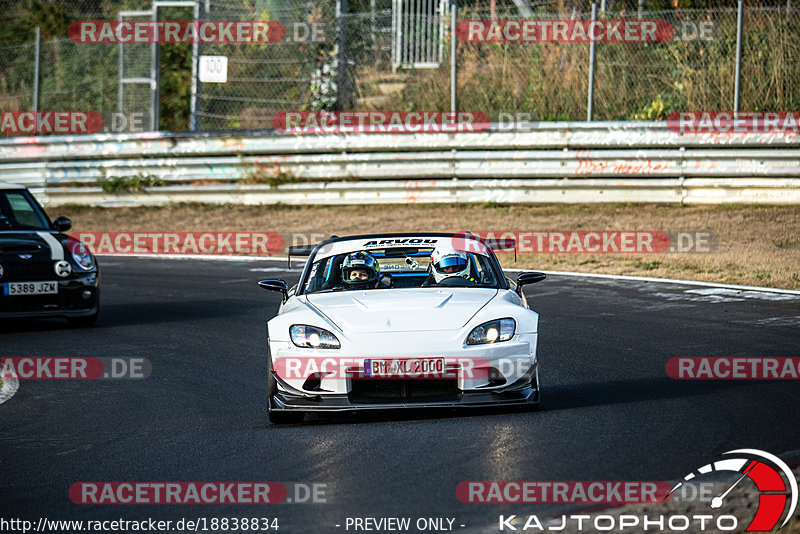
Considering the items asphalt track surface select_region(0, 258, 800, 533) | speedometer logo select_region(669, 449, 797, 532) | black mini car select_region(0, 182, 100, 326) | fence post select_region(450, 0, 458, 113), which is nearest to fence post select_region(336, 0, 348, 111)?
fence post select_region(450, 0, 458, 113)

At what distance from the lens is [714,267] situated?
577 inches

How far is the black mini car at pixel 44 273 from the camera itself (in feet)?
36.4

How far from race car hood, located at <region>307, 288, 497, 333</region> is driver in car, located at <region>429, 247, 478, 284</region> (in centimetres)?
53

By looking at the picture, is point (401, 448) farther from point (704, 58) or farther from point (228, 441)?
point (704, 58)

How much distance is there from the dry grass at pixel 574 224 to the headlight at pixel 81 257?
6.12 m

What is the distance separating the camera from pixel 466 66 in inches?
816

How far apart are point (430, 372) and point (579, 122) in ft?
41.5

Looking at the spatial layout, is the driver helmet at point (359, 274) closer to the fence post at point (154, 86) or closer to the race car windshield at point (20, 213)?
the race car windshield at point (20, 213)

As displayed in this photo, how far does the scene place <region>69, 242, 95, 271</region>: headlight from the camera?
38.1ft

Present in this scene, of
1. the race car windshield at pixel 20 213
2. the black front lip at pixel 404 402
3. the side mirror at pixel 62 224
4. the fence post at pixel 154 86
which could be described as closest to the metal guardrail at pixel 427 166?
the fence post at pixel 154 86

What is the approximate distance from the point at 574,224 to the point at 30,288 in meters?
9.47

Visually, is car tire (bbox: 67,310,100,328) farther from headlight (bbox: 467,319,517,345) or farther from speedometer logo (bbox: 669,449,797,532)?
speedometer logo (bbox: 669,449,797,532)

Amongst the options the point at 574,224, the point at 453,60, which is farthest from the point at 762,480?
the point at 453,60

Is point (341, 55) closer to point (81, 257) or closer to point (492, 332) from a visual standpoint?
point (81, 257)
